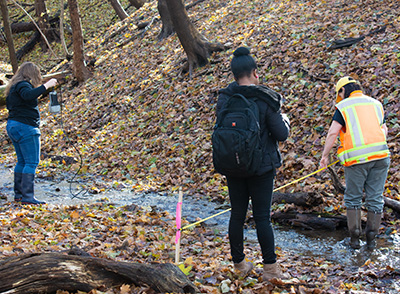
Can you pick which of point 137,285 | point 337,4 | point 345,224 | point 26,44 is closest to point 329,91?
point 345,224

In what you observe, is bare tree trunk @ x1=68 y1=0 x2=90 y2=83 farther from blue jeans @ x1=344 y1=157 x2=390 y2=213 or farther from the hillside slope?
blue jeans @ x1=344 y1=157 x2=390 y2=213

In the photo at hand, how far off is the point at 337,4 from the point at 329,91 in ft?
14.7

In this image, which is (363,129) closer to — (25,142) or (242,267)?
(242,267)

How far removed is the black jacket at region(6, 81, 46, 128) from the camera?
21.4 ft

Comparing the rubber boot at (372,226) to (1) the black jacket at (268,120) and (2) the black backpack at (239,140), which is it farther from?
(2) the black backpack at (239,140)

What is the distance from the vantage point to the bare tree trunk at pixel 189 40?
11.7 meters

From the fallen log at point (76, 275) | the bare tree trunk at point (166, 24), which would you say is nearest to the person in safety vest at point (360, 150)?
the fallen log at point (76, 275)

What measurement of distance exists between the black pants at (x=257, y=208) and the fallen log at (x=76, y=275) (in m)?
0.84

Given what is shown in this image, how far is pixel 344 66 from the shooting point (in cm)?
860

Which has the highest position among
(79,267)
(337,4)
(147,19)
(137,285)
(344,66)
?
(147,19)

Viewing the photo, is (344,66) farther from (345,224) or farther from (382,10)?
(345,224)

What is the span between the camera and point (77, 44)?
15352mm

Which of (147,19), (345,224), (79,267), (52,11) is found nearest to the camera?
(79,267)

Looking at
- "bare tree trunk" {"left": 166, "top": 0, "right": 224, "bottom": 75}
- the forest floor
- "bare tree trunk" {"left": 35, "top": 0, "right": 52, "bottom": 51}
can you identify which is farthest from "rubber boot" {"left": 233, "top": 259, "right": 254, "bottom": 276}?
"bare tree trunk" {"left": 35, "top": 0, "right": 52, "bottom": 51}
